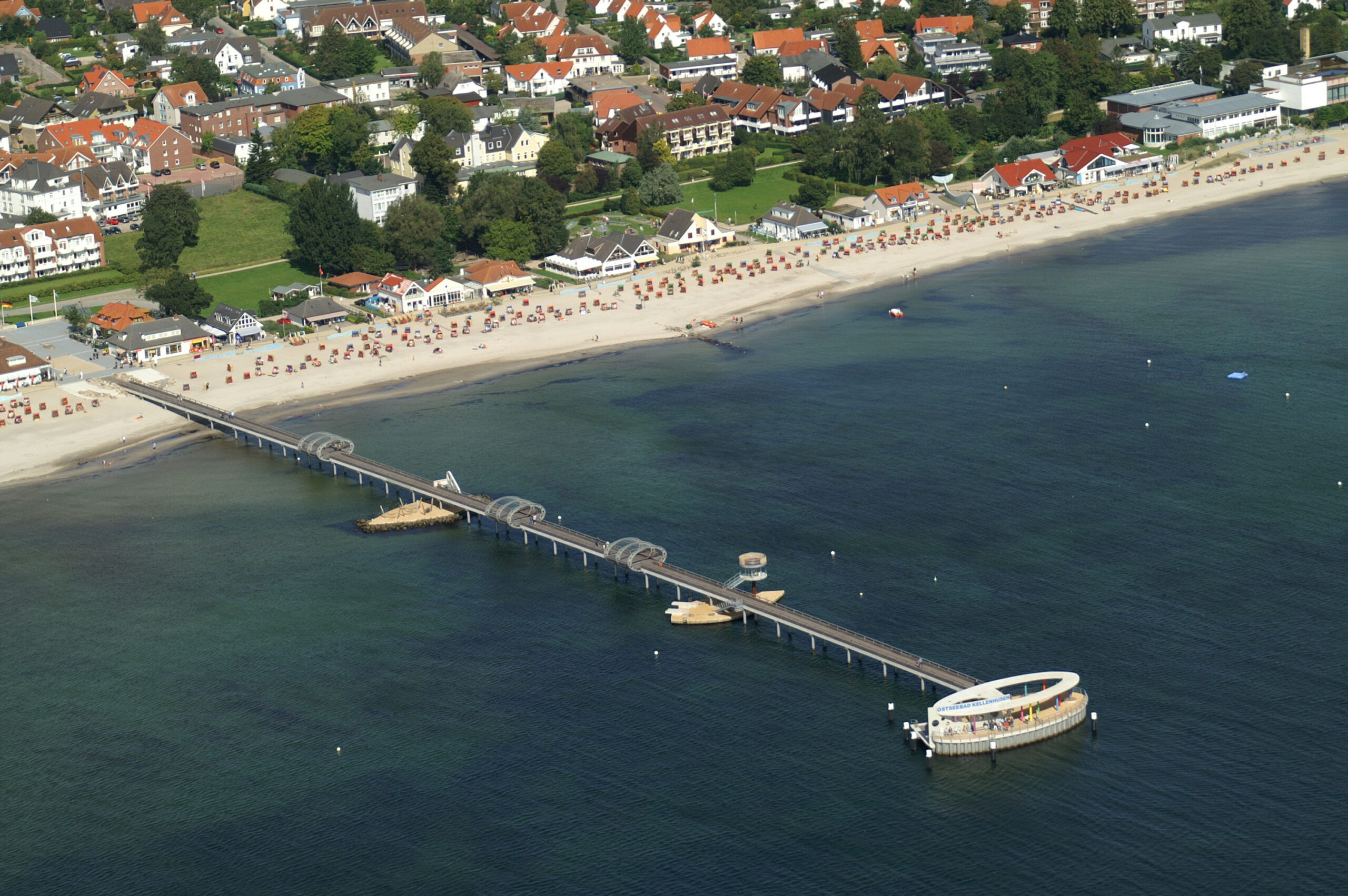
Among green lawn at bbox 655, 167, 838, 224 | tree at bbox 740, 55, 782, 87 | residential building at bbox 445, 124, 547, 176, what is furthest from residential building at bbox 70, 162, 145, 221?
tree at bbox 740, 55, 782, 87

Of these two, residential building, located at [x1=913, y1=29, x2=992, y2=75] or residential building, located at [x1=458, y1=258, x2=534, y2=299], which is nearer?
residential building, located at [x1=458, y1=258, x2=534, y2=299]

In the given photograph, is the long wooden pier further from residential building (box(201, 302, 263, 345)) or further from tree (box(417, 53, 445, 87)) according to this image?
tree (box(417, 53, 445, 87))

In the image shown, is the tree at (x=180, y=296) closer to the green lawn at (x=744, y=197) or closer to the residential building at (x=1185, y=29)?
the green lawn at (x=744, y=197)

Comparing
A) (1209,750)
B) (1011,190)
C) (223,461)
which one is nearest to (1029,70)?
(1011,190)

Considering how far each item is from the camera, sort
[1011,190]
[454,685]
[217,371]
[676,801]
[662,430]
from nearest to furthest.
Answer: [676,801] < [454,685] < [662,430] < [217,371] < [1011,190]

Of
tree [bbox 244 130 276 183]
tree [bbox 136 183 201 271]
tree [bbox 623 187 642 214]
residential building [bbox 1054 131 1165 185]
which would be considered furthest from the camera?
residential building [bbox 1054 131 1165 185]

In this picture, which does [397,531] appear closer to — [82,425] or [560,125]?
[82,425]

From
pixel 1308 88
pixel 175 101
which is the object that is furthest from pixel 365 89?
pixel 1308 88
